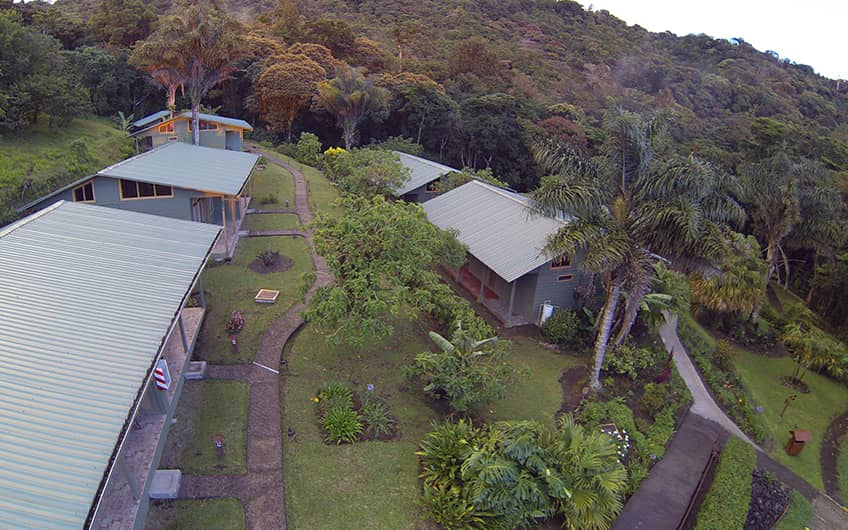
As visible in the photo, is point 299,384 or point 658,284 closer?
point 299,384

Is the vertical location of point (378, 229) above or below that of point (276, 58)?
below

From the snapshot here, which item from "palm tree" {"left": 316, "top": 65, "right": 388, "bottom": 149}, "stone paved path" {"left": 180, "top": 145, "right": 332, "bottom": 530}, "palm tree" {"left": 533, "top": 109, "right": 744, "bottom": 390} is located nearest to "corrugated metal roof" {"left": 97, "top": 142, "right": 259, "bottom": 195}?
"stone paved path" {"left": 180, "top": 145, "right": 332, "bottom": 530}

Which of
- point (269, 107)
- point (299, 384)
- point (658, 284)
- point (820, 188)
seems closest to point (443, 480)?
point (299, 384)

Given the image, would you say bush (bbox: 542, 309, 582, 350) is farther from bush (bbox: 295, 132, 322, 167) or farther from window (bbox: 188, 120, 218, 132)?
bush (bbox: 295, 132, 322, 167)

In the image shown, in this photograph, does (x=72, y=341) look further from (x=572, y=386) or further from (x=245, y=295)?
(x=572, y=386)

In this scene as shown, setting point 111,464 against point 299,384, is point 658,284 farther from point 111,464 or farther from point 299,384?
point 111,464

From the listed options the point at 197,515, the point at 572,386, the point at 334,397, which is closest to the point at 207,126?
the point at 334,397
